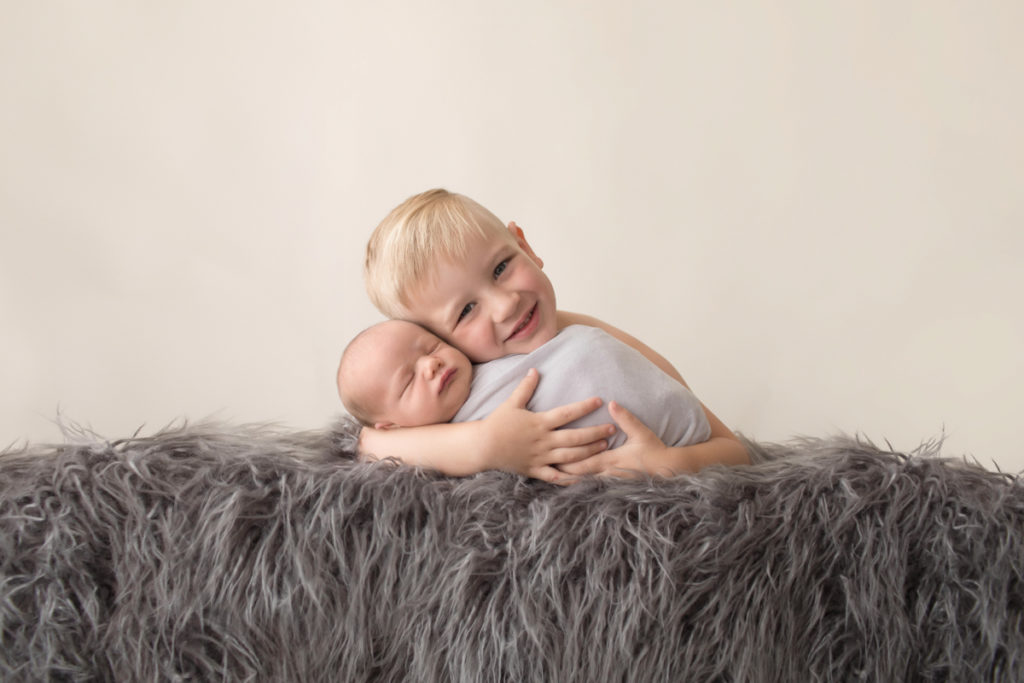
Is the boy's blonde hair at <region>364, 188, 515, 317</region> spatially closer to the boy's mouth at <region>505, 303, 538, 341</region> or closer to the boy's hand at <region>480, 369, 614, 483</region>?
the boy's mouth at <region>505, 303, 538, 341</region>

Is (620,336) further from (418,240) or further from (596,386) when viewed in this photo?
(418,240)

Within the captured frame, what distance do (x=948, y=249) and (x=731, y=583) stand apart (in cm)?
177

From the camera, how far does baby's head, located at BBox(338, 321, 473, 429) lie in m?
1.36

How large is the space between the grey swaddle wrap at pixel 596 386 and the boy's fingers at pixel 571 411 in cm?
2

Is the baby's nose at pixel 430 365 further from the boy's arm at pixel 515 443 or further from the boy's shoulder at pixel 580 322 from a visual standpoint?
the boy's shoulder at pixel 580 322

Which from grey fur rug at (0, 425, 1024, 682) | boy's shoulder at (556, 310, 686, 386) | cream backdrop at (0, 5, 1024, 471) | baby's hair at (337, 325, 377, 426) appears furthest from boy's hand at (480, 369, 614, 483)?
cream backdrop at (0, 5, 1024, 471)

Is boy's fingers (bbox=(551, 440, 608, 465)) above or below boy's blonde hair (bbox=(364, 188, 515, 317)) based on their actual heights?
below

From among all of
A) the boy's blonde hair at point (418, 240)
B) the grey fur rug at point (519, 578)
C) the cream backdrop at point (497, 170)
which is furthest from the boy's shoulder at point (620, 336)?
the cream backdrop at point (497, 170)

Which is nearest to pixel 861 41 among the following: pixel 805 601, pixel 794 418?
pixel 794 418

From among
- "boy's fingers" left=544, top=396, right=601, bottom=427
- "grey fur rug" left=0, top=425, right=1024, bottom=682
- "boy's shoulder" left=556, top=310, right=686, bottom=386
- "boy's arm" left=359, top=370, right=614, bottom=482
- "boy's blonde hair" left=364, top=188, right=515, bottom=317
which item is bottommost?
"grey fur rug" left=0, top=425, right=1024, bottom=682

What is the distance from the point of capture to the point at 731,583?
1.04 m

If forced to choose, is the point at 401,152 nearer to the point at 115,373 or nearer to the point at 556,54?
the point at 556,54

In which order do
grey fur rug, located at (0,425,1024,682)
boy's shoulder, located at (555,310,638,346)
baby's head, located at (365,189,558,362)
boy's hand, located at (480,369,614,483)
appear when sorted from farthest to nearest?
boy's shoulder, located at (555,310,638,346)
baby's head, located at (365,189,558,362)
boy's hand, located at (480,369,614,483)
grey fur rug, located at (0,425,1024,682)

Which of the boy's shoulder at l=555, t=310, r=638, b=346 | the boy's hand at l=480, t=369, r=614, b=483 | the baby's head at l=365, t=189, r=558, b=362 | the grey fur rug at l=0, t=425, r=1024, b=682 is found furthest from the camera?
the boy's shoulder at l=555, t=310, r=638, b=346
